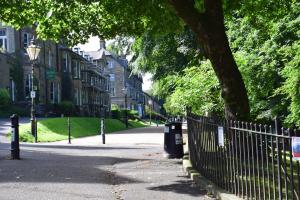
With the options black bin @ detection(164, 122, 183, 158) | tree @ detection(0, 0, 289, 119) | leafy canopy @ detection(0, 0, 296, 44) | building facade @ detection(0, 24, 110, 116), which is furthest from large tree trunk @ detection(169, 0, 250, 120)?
building facade @ detection(0, 24, 110, 116)

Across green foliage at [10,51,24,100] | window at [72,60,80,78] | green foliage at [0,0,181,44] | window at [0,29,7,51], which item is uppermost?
window at [0,29,7,51]

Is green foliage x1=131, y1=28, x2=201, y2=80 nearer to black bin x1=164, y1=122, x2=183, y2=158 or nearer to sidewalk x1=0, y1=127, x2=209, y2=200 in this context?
black bin x1=164, y1=122, x2=183, y2=158

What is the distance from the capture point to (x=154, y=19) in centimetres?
1599

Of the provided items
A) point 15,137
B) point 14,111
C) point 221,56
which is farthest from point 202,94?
point 14,111

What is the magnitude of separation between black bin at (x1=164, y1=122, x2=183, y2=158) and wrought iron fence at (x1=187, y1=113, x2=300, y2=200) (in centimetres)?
467

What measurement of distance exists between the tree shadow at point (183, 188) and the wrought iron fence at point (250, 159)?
351 millimetres

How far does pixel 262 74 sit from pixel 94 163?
582 centimetres

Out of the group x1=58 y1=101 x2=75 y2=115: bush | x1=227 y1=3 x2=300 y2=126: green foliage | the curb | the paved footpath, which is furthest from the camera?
x1=58 y1=101 x2=75 y2=115: bush

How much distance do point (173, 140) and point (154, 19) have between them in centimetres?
373

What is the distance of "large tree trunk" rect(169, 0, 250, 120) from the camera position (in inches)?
429

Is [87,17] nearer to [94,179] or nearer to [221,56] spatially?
[221,56]

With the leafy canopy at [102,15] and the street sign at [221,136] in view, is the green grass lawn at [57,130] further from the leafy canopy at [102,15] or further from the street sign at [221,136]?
the street sign at [221,136]

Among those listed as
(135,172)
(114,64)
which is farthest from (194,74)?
(114,64)

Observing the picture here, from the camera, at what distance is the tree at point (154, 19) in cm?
1096
